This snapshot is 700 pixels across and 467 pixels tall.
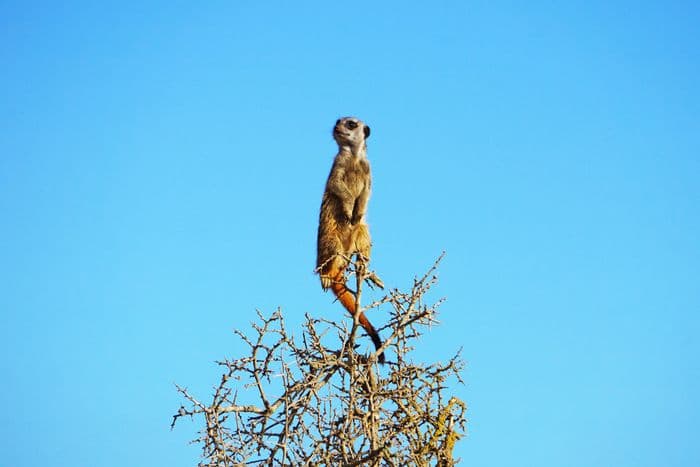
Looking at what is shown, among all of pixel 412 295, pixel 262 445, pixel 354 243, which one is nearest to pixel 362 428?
pixel 262 445

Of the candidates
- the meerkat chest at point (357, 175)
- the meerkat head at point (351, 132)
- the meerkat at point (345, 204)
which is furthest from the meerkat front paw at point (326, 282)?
the meerkat head at point (351, 132)

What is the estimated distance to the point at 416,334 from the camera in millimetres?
5379

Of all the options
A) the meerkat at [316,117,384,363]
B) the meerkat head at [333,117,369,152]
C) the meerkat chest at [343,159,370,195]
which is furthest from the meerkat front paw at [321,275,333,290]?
the meerkat head at [333,117,369,152]

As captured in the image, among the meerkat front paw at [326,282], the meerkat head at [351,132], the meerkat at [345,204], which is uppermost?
the meerkat head at [351,132]

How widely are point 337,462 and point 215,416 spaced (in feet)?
2.37

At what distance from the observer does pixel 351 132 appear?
8.55 m

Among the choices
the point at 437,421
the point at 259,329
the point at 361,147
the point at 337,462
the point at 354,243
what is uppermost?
the point at 361,147

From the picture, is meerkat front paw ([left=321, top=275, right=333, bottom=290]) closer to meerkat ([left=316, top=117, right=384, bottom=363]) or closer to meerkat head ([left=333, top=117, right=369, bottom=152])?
meerkat ([left=316, top=117, right=384, bottom=363])

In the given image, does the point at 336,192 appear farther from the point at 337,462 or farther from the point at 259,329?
the point at 337,462

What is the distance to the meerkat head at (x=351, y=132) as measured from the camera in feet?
28.0

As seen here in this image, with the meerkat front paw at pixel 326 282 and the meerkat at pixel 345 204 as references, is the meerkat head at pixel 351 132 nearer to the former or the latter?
the meerkat at pixel 345 204

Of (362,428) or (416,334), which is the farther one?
(416,334)

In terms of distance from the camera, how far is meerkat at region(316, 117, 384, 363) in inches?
309

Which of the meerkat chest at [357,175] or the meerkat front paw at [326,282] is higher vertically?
the meerkat chest at [357,175]
